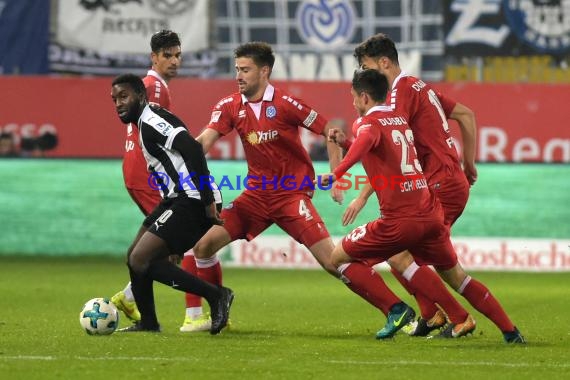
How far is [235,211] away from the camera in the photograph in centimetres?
926

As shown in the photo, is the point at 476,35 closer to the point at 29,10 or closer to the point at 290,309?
the point at 29,10

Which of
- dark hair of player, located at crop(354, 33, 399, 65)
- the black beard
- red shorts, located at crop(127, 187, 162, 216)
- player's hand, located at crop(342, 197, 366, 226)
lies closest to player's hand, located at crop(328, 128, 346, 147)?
player's hand, located at crop(342, 197, 366, 226)

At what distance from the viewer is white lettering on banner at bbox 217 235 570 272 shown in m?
16.4

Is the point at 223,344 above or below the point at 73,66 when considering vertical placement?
below

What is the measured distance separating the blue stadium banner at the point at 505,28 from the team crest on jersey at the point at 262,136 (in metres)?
8.36

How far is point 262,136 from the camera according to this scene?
9203 millimetres

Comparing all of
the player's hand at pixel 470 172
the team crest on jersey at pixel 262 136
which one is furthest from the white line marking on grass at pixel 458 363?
the team crest on jersey at pixel 262 136

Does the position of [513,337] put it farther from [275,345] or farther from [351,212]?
[275,345]

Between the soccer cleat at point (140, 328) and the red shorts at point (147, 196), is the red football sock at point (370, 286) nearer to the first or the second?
the soccer cleat at point (140, 328)

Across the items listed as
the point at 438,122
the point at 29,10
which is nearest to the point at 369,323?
the point at 438,122

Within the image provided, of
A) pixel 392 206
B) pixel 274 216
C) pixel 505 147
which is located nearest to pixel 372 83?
pixel 392 206

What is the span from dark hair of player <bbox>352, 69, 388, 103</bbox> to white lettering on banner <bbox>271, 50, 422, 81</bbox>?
868 cm

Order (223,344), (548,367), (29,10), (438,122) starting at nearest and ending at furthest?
1. (548,367)
2. (223,344)
3. (438,122)
4. (29,10)

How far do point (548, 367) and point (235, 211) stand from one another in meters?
2.97
